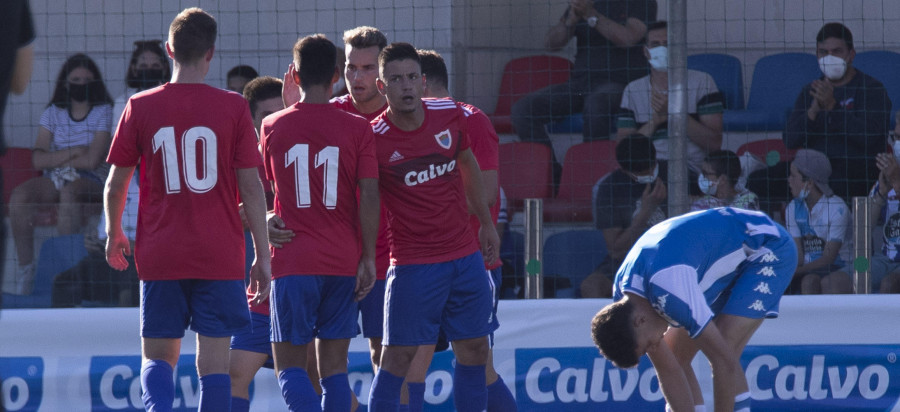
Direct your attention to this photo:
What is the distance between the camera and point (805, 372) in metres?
5.18

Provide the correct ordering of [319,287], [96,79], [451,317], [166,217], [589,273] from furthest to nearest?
1. [96,79]
2. [589,273]
3. [451,317]
4. [319,287]
5. [166,217]

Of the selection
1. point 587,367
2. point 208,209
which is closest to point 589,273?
point 587,367

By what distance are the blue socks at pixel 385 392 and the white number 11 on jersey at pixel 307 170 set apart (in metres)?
0.70

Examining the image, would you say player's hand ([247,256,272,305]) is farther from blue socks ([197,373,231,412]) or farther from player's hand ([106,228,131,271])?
player's hand ([106,228,131,271])

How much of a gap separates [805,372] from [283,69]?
3.87m

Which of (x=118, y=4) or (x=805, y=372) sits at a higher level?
(x=118, y=4)

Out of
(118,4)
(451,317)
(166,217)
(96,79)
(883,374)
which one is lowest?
(883,374)

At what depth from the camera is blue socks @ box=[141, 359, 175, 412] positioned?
3514mm

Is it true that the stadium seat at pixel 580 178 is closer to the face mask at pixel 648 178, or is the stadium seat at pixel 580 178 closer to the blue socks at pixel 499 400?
the face mask at pixel 648 178

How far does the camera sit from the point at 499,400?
461cm

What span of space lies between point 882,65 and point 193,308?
538cm

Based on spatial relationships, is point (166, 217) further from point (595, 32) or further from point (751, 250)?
point (595, 32)

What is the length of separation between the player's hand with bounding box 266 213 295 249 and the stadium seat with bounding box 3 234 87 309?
8.24 feet

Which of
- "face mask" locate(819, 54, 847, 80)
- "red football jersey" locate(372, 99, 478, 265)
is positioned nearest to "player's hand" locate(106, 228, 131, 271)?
"red football jersey" locate(372, 99, 478, 265)
